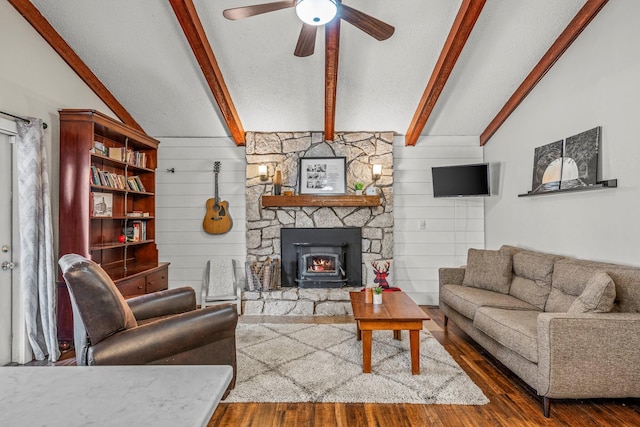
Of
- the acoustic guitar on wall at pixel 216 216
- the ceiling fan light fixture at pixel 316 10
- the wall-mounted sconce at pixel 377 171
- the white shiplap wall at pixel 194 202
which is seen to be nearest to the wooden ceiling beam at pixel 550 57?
the wall-mounted sconce at pixel 377 171

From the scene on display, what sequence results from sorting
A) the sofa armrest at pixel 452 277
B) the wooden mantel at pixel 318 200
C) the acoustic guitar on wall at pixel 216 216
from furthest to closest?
the acoustic guitar on wall at pixel 216 216, the wooden mantel at pixel 318 200, the sofa armrest at pixel 452 277

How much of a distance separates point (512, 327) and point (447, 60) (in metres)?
2.51

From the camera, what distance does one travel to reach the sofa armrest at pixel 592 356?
2.19 meters

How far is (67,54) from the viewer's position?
347 centimetres

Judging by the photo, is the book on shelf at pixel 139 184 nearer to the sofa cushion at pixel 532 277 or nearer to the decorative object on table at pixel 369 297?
the decorative object on table at pixel 369 297

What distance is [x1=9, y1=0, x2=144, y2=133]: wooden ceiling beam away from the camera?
3.05 m

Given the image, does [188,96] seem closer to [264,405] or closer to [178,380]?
[264,405]

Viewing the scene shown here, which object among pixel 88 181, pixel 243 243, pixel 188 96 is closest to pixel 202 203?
pixel 243 243

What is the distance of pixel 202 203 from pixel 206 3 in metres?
2.63

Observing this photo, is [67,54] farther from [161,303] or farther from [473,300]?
[473,300]

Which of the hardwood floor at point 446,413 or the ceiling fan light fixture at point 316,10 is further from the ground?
the ceiling fan light fixture at point 316,10

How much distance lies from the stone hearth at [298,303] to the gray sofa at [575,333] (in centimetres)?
183

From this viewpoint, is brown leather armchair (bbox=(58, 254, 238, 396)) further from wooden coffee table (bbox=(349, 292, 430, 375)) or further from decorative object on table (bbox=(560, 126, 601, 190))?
decorative object on table (bbox=(560, 126, 601, 190))

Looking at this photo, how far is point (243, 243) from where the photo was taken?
4.97 metres
